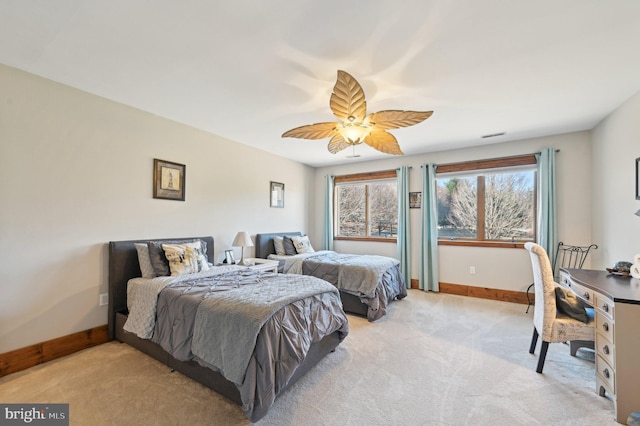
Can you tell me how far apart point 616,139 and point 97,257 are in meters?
5.86

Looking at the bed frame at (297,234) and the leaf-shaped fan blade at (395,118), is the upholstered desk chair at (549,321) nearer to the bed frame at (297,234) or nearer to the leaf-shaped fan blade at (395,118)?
the leaf-shaped fan blade at (395,118)

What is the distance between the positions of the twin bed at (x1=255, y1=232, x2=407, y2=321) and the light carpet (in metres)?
0.64

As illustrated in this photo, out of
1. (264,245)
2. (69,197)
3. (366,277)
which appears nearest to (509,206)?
(366,277)

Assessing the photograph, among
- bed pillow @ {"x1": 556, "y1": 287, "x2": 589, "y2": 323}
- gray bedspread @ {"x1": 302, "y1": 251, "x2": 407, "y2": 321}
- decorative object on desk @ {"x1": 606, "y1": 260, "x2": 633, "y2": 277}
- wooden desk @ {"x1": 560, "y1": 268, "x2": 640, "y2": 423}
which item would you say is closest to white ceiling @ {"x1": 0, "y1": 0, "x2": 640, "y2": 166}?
decorative object on desk @ {"x1": 606, "y1": 260, "x2": 633, "y2": 277}

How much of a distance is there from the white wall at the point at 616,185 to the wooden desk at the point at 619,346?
1.34m

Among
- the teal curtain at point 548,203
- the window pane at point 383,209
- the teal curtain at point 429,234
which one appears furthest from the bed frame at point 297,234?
the teal curtain at point 548,203

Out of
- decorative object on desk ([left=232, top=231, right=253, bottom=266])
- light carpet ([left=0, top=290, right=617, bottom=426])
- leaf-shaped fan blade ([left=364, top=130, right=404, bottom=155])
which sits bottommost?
light carpet ([left=0, top=290, right=617, bottom=426])

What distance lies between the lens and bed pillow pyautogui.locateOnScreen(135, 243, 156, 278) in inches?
113

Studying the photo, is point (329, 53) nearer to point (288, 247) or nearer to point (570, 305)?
point (570, 305)

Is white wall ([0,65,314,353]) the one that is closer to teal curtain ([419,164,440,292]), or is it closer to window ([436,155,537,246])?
teal curtain ([419,164,440,292])

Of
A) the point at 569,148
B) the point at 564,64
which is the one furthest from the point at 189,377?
the point at 569,148

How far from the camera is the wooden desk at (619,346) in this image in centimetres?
169

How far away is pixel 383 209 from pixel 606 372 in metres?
3.97

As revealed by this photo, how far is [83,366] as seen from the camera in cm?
232
